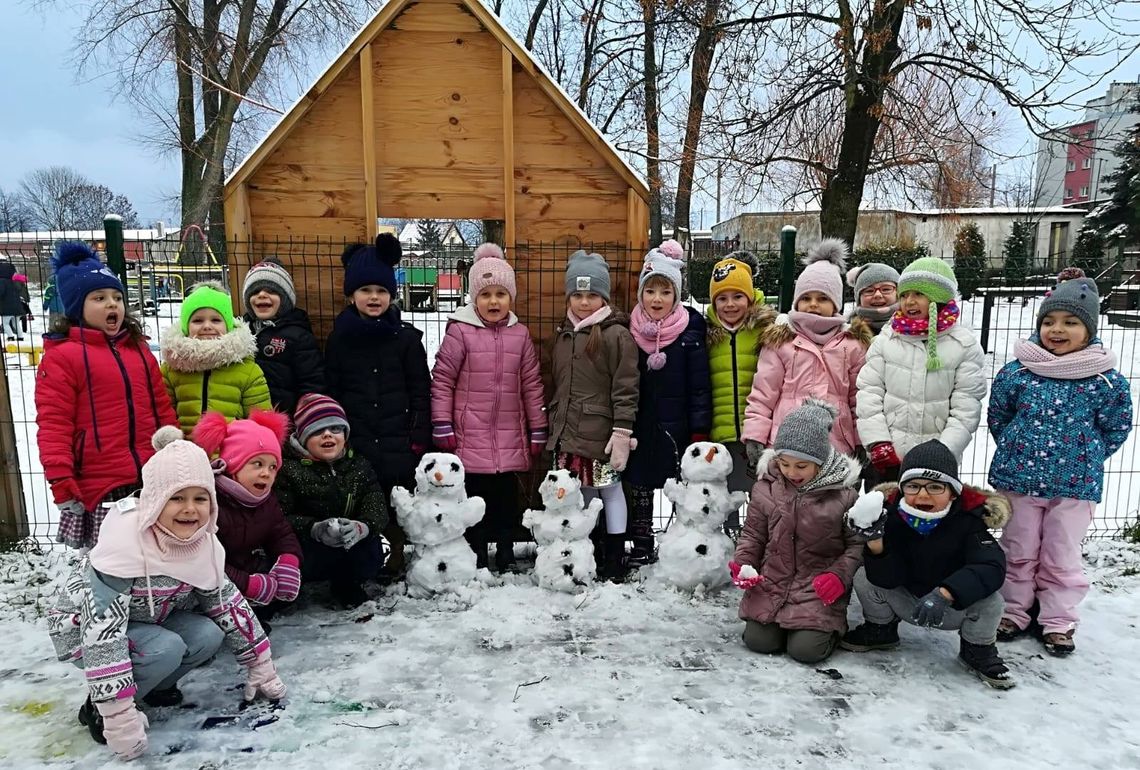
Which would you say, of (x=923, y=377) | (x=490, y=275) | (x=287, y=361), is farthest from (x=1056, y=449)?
(x=287, y=361)

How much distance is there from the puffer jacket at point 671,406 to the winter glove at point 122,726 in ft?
9.29

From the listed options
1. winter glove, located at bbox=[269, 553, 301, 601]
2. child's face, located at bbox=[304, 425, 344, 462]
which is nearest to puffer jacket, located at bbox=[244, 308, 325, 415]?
child's face, located at bbox=[304, 425, 344, 462]

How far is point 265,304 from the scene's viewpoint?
14.3 ft

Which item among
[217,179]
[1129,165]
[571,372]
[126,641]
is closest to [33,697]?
[126,641]

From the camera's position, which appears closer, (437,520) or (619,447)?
(437,520)

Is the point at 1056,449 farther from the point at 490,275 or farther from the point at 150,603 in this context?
the point at 150,603

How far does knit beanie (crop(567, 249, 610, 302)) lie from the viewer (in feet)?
14.7

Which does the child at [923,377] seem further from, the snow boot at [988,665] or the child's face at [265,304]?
the child's face at [265,304]

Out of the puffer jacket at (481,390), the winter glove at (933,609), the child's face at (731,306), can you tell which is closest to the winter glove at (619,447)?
the puffer jacket at (481,390)

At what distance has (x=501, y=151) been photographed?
5020mm

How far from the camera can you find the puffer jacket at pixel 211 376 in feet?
12.7

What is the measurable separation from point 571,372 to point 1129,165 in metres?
27.3

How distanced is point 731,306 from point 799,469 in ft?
4.01

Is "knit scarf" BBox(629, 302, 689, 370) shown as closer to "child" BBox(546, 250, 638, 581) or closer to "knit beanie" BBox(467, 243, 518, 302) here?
"child" BBox(546, 250, 638, 581)
